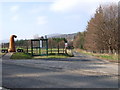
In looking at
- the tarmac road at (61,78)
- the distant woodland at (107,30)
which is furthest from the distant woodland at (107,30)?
the tarmac road at (61,78)

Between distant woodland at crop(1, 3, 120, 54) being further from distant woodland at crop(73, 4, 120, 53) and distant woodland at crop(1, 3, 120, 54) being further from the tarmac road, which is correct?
the tarmac road

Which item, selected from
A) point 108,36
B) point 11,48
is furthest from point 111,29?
point 11,48

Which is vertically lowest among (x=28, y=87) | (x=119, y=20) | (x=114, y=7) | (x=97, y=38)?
(x=28, y=87)

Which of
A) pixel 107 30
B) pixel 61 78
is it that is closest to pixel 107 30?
pixel 107 30

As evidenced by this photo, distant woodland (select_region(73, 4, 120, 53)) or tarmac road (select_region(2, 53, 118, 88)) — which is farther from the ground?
distant woodland (select_region(73, 4, 120, 53))

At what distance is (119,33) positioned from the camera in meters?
42.7

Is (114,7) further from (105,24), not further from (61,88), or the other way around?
(61,88)

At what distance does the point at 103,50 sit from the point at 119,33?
6.97 meters

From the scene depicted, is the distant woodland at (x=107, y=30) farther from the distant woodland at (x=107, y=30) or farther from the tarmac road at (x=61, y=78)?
the tarmac road at (x=61, y=78)

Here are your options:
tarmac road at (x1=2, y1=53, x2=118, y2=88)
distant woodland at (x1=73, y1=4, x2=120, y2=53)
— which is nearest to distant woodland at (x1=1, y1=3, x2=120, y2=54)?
distant woodland at (x1=73, y1=4, x2=120, y2=53)

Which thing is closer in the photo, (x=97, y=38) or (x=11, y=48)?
(x=11, y=48)

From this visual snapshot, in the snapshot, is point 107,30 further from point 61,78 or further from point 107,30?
point 61,78

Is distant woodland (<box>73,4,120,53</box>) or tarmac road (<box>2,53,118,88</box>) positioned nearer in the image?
tarmac road (<box>2,53,118,88</box>)

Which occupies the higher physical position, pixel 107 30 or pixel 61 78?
pixel 107 30
